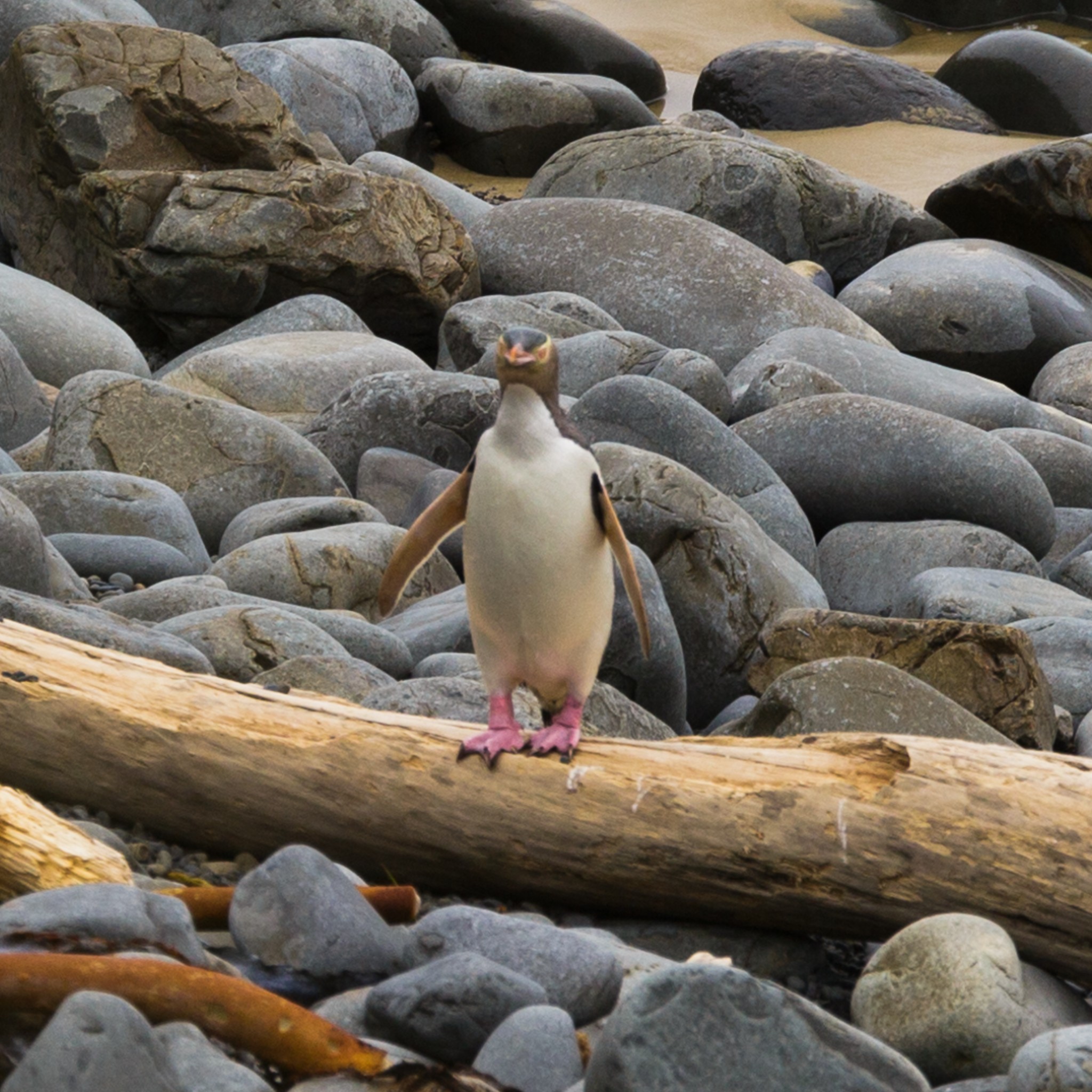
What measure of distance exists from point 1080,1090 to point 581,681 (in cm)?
189

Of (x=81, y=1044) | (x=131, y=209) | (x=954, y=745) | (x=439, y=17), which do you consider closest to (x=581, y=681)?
(x=954, y=745)

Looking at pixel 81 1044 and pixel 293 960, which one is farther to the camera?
pixel 293 960

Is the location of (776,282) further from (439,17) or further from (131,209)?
(439,17)

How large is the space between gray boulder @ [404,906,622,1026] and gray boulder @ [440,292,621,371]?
6.43 meters

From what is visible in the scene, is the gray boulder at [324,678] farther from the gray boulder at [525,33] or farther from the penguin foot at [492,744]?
the gray boulder at [525,33]

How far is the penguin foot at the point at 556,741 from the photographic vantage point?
158 inches

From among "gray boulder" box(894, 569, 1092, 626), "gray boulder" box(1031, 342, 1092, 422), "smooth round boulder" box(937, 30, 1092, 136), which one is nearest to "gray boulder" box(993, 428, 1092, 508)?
"gray boulder" box(894, 569, 1092, 626)

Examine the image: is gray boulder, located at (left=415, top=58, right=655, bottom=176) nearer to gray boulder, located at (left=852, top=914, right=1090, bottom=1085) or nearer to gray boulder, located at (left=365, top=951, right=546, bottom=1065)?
gray boulder, located at (left=852, top=914, right=1090, bottom=1085)

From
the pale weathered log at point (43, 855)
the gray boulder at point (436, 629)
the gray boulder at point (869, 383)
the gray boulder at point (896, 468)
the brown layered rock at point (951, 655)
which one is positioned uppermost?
the pale weathered log at point (43, 855)

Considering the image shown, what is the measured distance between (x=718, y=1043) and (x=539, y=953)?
2.15 ft

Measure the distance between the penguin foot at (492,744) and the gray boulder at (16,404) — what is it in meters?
5.04

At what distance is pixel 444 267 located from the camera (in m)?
11.3

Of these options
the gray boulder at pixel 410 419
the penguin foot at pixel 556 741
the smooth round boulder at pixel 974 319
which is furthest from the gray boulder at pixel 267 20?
the penguin foot at pixel 556 741

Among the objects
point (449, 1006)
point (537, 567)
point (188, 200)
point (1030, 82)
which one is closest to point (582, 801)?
point (537, 567)
